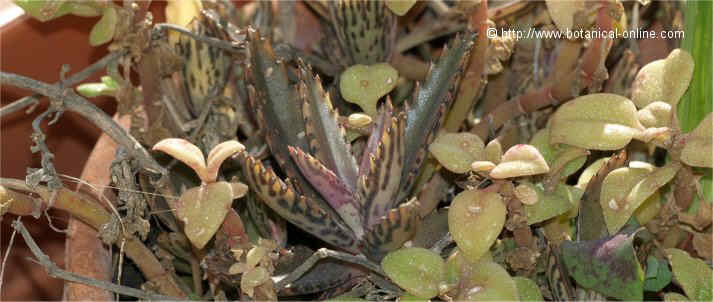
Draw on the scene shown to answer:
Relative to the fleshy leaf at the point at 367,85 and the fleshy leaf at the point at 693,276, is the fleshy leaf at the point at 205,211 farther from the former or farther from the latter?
the fleshy leaf at the point at 693,276

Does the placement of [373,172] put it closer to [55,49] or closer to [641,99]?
[641,99]

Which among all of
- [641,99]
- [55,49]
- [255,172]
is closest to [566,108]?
[641,99]

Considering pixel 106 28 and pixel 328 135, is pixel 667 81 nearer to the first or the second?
pixel 328 135

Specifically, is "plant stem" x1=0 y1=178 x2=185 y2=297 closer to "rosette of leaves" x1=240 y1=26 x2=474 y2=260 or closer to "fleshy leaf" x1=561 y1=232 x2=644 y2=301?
"rosette of leaves" x1=240 y1=26 x2=474 y2=260

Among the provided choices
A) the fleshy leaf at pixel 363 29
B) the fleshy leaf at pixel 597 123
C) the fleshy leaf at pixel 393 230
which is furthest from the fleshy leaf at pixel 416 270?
the fleshy leaf at pixel 363 29

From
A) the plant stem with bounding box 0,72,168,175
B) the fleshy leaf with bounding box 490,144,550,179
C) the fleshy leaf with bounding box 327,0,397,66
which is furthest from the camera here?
the fleshy leaf with bounding box 327,0,397,66

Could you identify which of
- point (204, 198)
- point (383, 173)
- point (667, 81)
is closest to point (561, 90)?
point (667, 81)

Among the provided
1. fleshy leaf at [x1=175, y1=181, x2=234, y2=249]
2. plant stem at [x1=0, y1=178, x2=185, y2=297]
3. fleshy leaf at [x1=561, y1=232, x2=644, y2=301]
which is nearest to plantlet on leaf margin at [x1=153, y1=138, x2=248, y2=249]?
fleshy leaf at [x1=175, y1=181, x2=234, y2=249]
